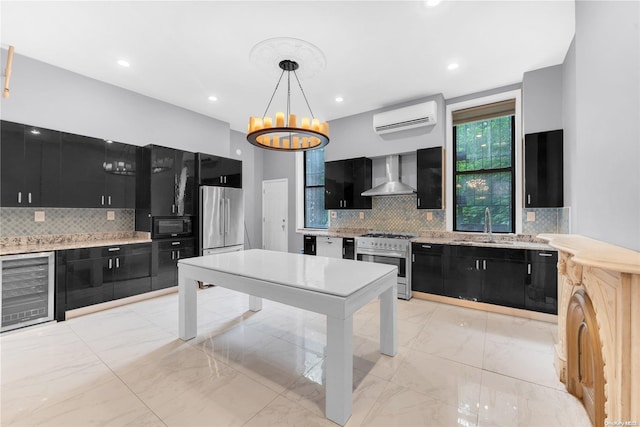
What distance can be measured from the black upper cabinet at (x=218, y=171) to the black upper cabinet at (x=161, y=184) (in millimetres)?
222

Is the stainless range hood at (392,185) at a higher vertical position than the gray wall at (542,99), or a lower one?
lower

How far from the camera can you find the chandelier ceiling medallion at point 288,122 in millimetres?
2547

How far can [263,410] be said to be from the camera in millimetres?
1742

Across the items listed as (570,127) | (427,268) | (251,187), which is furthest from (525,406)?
(251,187)

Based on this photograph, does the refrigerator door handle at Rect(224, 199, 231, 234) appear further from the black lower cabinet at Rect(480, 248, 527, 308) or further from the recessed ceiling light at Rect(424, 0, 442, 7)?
the black lower cabinet at Rect(480, 248, 527, 308)

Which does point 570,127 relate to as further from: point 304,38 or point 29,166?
point 29,166

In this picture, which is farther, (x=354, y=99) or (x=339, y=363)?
(x=354, y=99)

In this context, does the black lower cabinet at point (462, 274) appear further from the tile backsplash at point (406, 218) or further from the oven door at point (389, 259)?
the tile backsplash at point (406, 218)

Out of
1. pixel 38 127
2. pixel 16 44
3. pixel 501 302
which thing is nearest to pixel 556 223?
pixel 501 302

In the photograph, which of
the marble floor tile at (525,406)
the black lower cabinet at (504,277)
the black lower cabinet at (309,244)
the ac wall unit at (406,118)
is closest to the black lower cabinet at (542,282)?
the black lower cabinet at (504,277)

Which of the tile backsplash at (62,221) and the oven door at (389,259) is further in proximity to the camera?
the oven door at (389,259)

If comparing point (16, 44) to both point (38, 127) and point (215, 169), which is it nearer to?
point (38, 127)

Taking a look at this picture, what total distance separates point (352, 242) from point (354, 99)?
239cm

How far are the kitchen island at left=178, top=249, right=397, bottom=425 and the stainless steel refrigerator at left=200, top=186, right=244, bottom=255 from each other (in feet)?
5.81
